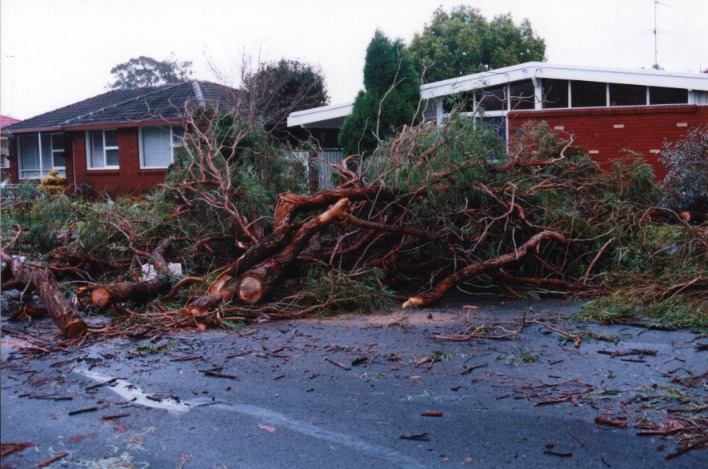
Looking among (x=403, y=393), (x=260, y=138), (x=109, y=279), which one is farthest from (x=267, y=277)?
(x=260, y=138)

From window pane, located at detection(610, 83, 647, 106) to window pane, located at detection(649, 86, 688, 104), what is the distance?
20 cm

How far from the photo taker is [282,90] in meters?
24.5

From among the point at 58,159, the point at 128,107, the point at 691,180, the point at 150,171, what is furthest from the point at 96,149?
the point at 691,180

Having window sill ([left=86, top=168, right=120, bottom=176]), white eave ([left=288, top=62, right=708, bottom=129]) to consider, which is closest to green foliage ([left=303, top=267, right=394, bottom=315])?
white eave ([left=288, top=62, right=708, bottom=129])

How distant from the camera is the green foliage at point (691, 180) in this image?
501 inches

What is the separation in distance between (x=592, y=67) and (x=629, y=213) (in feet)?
32.0

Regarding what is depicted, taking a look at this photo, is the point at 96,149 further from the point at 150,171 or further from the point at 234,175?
the point at 234,175

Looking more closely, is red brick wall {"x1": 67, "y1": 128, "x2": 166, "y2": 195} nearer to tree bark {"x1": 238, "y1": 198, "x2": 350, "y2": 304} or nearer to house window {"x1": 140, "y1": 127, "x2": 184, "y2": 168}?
house window {"x1": 140, "y1": 127, "x2": 184, "y2": 168}

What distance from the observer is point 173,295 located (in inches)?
306

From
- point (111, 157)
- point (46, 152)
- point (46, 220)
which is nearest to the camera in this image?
point (46, 220)

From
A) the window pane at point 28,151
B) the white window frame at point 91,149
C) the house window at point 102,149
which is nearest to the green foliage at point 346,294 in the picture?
the white window frame at point 91,149

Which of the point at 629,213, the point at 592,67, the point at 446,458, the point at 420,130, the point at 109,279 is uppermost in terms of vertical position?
the point at 592,67

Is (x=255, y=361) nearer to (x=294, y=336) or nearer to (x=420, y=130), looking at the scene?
(x=294, y=336)

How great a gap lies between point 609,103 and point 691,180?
5.86 metres
